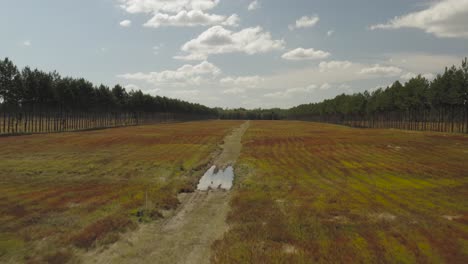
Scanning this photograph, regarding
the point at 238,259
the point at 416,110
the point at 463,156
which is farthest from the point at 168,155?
the point at 416,110

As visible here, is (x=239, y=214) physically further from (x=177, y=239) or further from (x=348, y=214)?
(x=348, y=214)

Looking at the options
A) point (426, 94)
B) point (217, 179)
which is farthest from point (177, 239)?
point (426, 94)

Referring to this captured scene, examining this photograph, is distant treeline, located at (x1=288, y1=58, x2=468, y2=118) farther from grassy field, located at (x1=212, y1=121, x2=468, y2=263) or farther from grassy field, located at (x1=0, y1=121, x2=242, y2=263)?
grassy field, located at (x1=0, y1=121, x2=242, y2=263)

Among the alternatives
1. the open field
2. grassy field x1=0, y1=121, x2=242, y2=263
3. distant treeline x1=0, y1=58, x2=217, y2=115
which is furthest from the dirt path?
distant treeline x1=0, y1=58, x2=217, y2=115

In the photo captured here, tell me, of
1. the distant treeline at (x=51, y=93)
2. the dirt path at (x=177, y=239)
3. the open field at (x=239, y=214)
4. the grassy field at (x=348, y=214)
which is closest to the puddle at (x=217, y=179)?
the open field at (x=239, y=214)

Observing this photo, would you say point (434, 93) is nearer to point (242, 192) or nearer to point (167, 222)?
point (242, 192)

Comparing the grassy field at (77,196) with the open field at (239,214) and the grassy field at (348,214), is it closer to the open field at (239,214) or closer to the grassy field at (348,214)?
the open field at (239,214)
